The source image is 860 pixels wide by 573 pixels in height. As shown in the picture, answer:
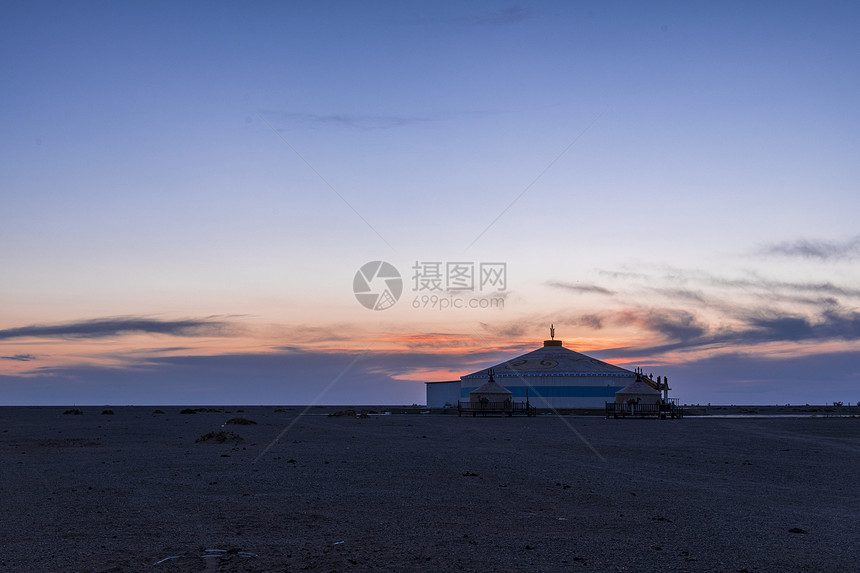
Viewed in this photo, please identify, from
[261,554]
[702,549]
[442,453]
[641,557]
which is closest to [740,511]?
[702,549]

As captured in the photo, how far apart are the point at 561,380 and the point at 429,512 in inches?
3588

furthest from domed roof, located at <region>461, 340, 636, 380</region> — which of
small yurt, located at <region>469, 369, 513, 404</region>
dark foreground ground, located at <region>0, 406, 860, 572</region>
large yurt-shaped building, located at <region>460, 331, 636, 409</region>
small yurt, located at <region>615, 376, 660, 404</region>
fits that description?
dark foreground ground, located at <region>0, 406, 860, 572</region>

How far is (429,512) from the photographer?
15336 millimetres

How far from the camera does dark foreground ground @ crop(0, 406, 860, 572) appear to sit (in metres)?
11.1

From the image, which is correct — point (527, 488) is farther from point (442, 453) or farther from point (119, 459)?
point (119, 459)

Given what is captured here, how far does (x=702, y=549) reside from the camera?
38.4 feet

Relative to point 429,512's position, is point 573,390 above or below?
above

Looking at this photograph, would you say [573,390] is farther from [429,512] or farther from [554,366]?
[429,512]

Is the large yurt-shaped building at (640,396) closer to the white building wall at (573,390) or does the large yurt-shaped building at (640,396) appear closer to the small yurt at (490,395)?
the small yurt at (490,395)

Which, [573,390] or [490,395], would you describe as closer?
[490,395]

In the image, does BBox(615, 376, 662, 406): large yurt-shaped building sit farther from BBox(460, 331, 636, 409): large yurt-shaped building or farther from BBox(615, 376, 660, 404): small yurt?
BBox(460, 331, 636, 409): large yurt-shaped building

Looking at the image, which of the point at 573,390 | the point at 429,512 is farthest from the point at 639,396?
the point at 429,512

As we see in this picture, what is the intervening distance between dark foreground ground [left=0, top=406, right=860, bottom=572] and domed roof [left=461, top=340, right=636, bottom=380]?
76.0 metres

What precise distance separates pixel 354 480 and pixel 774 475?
1256 cm
